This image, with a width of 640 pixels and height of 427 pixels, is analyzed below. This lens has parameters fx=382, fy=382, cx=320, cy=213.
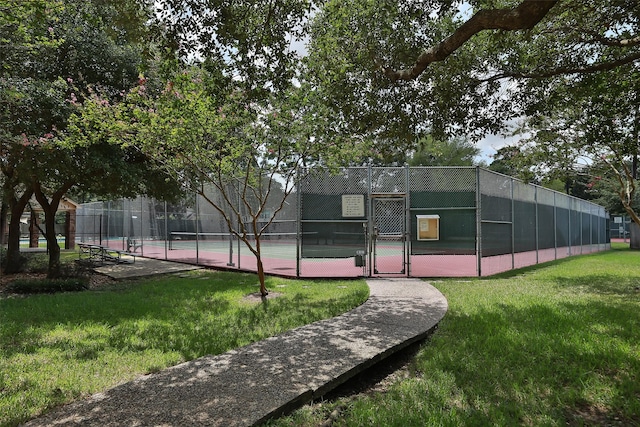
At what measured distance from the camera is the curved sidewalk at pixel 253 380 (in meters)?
2.96

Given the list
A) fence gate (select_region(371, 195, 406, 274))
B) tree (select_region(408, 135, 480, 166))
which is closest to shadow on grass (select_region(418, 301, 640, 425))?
fence gate (select_region(371, 195, 406, 274))

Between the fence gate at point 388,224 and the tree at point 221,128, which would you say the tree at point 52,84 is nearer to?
the tree at point 221,128

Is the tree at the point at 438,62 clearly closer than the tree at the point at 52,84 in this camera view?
Yes

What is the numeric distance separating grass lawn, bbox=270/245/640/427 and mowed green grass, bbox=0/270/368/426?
205cm

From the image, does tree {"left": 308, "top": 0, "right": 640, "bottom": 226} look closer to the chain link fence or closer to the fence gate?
the chain link fence

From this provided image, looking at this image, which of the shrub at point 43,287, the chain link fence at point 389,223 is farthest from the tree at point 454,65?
the shrub at point 43,287

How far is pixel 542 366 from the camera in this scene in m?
4.14

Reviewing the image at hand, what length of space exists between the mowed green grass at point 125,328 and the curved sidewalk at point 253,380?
1.24 feet

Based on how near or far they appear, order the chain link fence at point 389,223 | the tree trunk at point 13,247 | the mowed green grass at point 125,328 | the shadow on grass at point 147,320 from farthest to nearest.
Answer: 1. the tree trunk at point 13,247
2. the chain link fence at point 389,223
3. the shadow on grass at point 147,320
4. the mowed green grass at point 125,328

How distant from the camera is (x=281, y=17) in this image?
5734 mm

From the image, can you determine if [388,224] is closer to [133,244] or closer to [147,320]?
[147,320]

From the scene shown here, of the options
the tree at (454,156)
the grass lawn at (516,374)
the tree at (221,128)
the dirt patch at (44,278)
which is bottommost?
the dirt patch at (44,278)

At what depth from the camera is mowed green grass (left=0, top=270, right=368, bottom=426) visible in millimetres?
3770

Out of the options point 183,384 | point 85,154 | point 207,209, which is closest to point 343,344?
point 183,384
